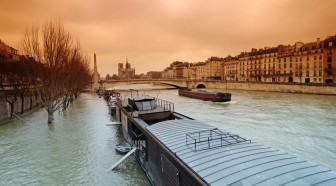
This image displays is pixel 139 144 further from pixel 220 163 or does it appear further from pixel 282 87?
pixel 282 87

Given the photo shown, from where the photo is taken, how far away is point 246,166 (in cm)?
551

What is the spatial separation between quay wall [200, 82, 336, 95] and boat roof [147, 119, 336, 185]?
50.9 metres

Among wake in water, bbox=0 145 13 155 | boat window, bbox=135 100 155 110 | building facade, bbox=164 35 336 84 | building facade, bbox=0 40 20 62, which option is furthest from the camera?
building facade, bbox=164 35 336 84

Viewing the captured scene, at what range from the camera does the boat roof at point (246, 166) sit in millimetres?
4926

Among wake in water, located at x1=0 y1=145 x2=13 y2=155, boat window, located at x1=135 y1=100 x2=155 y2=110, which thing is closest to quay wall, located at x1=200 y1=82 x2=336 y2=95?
boat window, located at x1=135 y1=100 x2=155 y2=110

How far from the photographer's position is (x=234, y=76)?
102m

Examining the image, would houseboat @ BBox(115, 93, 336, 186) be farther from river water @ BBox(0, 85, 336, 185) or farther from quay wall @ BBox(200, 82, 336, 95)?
quay wall @ BBox(200, 82, 336, 95)

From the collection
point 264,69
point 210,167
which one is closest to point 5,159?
point 210,167

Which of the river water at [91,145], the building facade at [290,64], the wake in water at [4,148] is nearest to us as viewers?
the river water at [91,145]

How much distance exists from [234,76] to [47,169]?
96617 millimetres

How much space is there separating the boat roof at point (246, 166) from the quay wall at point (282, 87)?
50871mm

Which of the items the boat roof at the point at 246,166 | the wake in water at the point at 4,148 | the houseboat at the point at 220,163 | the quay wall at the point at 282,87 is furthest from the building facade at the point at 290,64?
the wake in water at the point at 4,148

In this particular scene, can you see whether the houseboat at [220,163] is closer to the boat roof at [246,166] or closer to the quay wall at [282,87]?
the boat roof at [246,166]

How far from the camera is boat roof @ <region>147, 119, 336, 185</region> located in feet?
16.2
